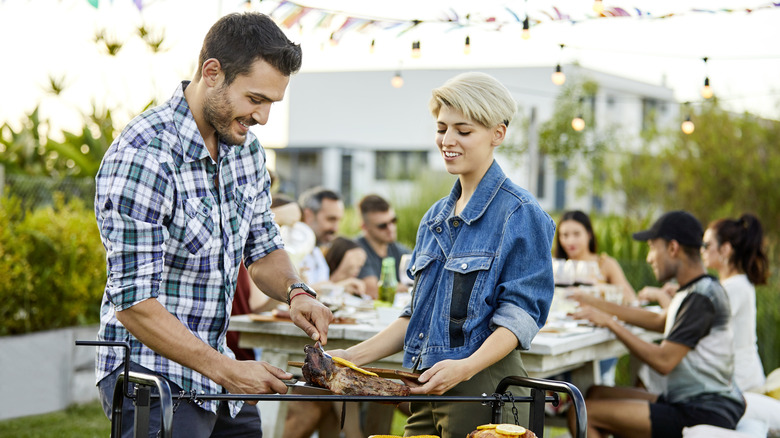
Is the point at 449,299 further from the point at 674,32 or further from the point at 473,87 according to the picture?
the point at 674,32

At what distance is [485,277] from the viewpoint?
264cm

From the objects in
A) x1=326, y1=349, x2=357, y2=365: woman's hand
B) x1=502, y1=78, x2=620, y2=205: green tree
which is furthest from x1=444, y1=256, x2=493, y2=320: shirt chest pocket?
x1=502, y1=78, x2=620, y2=205: green tree

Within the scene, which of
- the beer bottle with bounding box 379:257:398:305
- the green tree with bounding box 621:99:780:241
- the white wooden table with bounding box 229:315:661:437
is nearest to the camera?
the white wooden table with bounding box 229:315:661:437

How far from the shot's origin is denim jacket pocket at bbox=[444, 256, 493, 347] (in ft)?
8.67

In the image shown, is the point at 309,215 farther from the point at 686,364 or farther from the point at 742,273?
the point at 686,364

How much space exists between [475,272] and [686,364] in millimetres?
2506

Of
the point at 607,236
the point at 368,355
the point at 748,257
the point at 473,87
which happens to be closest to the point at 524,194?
the point at 473,87

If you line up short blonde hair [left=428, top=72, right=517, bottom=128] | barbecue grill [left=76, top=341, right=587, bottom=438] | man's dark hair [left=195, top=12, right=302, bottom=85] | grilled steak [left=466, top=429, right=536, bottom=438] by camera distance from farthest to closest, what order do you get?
short blonde hair [left=428, top=72, right=517, bottom=128] < man's dark hair [left=195, top=12, right=302, bottom=85] < grilled steak [left=466, top=429, right=536, bottom=438] < barbecue grill [left=76, top=341, right=587, bottom=438]

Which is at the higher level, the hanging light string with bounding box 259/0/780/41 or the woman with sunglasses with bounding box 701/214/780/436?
the hanging light string with bounding box 259/0/780/41

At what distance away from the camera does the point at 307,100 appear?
42344 millimetres

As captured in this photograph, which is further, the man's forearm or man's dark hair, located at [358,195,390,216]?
man's dark hair, located at [358,195,390,216]

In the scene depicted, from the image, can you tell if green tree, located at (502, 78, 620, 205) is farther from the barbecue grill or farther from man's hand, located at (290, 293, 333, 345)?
the barbecue grill

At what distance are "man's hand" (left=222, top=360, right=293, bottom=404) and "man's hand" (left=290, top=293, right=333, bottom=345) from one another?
0.32 metres

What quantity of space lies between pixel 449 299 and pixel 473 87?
0.67 metres
